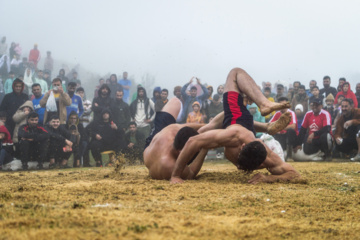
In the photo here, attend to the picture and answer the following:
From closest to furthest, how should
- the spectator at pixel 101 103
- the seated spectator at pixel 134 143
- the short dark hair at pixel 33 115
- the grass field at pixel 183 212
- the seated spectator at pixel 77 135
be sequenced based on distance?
the grass field at pixel 183 212
the short dark hair at pixel 33 115
the seated spectator at pixel 77 135
the seated spectator at pixel 134 143
the spectator at pixel 101 103

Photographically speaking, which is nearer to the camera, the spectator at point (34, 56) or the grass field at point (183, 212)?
the grass field at point (183, 212)

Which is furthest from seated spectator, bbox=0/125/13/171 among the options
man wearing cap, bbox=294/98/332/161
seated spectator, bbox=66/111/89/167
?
man wearing cap, bbox=294/98/332/161

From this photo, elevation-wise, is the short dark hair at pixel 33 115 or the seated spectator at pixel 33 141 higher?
the short dark hair at pixel 33 115

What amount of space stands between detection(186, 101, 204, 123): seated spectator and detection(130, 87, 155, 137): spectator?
3.50 feet

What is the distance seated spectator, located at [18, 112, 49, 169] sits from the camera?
29.6 feet

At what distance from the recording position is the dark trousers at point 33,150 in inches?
355

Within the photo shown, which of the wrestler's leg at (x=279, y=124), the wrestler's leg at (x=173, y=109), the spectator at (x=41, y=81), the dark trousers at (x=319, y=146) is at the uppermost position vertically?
the spectator at (x=41, y=81)

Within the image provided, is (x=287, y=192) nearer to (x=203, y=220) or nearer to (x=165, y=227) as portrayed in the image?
(x=203, y=220)

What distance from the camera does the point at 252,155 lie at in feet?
15.6

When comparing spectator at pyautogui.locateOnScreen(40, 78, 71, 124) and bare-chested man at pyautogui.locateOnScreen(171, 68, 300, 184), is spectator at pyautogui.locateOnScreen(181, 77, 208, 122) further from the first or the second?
bare-chested man at pyautogui.locateOnScreen(171, 68, 300, 184)

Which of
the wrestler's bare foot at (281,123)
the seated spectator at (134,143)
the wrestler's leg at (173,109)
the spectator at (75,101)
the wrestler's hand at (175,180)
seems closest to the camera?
the wrestler's hand at (175,180)

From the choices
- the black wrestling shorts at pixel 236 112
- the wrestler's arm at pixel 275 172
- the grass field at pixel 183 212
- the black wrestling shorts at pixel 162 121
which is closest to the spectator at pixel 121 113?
the black wrestling shorts at pixel 162 121

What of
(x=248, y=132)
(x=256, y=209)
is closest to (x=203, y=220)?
(x=256, y=209)

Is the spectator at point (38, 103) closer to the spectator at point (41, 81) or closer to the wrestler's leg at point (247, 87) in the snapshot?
the spectator at point (41, 81)
